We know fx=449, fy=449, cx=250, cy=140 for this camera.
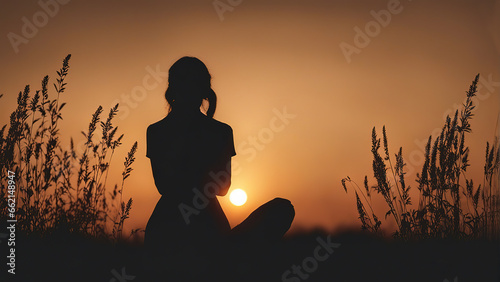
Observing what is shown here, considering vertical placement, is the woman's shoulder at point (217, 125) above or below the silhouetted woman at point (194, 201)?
above

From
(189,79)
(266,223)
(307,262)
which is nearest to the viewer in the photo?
(266,223)

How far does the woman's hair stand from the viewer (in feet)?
9.68

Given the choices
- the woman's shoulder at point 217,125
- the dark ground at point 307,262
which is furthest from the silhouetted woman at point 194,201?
the dark ground at point 307,262

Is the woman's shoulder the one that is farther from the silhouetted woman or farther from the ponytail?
the ponytail

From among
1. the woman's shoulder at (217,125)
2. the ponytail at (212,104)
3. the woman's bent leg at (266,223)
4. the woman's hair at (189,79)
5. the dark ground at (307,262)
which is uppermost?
the woman's hair at (189,79)

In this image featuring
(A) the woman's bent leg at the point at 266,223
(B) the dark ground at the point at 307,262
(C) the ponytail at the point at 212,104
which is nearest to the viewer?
(A) the woman's bent leg at the point at 266,223

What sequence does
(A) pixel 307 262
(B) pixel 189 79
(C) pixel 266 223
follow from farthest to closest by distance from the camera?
1. (A) pixel 307 262
2. (B) pixel 189 79
3. (C) pixel 266 223

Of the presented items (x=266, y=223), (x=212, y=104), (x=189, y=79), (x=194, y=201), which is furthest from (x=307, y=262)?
(x=189, y=79)

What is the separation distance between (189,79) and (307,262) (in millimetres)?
1515

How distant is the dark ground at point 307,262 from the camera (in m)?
2.91

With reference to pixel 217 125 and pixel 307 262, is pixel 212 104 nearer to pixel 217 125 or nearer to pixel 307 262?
pixel 217 125

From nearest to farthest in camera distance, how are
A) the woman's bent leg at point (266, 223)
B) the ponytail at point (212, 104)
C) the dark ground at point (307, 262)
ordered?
the woman's bent leg at point (266, 223) < the dark ground at point (307, 262) < the ponytail at point (212, 104)

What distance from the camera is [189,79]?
295 centimetres

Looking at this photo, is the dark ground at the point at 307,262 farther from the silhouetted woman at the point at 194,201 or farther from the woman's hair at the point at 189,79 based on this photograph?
the woman's hair at the point at 189,79
